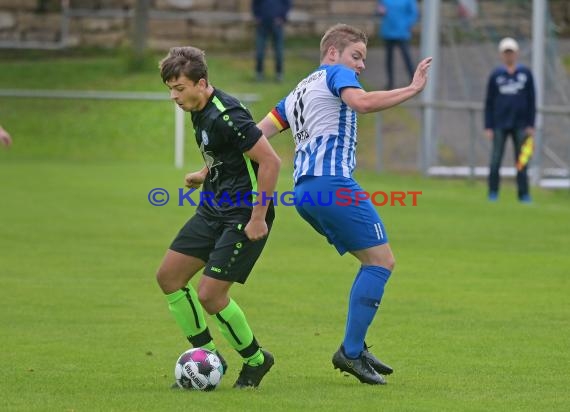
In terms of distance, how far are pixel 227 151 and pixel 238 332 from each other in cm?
100

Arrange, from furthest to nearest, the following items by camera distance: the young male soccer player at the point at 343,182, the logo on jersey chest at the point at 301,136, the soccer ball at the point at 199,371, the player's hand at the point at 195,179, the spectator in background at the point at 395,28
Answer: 1. the spectator in background at the point at 395,28
2. the logo on jersey chest at the point at 301,136
3. the player's hand at the point at 195,179
4. the young male soccer player at the point at 343,182
5. the soccer ball at the point at 199,371

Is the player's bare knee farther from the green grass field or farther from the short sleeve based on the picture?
the short sleeve

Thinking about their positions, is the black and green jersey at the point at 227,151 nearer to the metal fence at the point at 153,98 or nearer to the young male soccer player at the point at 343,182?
the young male soccer player at the point at 343,182

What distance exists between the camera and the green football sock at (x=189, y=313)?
779 centimetres

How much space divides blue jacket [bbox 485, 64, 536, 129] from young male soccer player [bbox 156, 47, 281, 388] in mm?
12314

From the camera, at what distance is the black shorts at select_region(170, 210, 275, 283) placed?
7.54 m

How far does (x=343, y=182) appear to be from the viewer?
309 inches

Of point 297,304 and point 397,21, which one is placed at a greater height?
point 397,21

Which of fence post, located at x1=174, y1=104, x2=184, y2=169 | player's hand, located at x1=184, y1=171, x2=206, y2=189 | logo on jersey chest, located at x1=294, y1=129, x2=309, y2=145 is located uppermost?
logo on jersey chest, located at x1=294, y1=129, x2=309, y2=145

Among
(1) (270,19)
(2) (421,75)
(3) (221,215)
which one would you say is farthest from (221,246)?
(1) (270,19)

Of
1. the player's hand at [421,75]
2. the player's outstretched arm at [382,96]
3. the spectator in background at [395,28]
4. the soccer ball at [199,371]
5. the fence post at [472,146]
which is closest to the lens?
the player's outstretched arm at [382,96]

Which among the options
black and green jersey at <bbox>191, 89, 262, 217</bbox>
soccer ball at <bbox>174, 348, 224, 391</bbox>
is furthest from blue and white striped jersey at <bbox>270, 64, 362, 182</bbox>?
soccer ball at <bbox>174, 348, 224, 391</bbox>

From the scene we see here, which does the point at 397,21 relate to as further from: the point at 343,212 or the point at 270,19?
the point at 343,212

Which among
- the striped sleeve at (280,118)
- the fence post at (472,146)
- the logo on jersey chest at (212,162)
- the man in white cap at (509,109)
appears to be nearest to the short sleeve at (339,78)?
the striped sleeve at (280,118)
